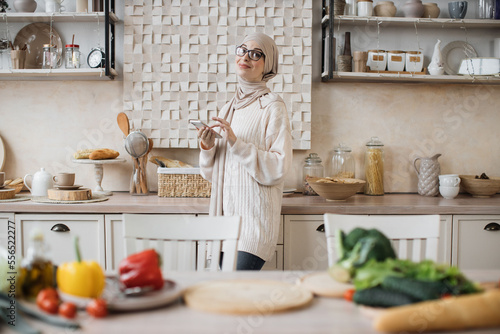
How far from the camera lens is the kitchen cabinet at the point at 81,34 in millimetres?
2770

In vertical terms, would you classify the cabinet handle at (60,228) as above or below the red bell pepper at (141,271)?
below

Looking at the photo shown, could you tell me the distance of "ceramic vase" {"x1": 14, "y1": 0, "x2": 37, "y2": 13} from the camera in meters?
2.82

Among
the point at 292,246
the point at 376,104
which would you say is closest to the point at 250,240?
the point at 292,246

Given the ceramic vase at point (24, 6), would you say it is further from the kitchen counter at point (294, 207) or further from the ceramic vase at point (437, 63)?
the ceramic vase at point (437, 63)

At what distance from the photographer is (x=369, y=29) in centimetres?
304

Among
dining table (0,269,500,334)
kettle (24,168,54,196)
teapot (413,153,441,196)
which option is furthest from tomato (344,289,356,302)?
kettle (24,168,54,196)

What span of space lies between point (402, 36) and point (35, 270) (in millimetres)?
2644

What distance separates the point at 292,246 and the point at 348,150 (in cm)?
80

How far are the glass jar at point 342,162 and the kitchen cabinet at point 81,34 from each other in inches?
56.1

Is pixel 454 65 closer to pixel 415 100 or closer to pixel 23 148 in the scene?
pixel 415 100

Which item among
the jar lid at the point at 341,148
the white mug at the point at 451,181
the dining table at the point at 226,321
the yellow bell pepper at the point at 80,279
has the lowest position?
the dining table at the point at 226,321

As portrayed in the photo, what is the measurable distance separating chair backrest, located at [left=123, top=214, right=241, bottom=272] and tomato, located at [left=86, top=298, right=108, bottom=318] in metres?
0.61

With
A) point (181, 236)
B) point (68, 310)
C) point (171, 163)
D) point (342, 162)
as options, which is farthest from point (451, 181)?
point (68, 310)

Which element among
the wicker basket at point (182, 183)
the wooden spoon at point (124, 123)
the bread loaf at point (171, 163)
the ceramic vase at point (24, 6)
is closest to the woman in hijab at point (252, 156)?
Answer: the wicker basket at point (182, 183)
